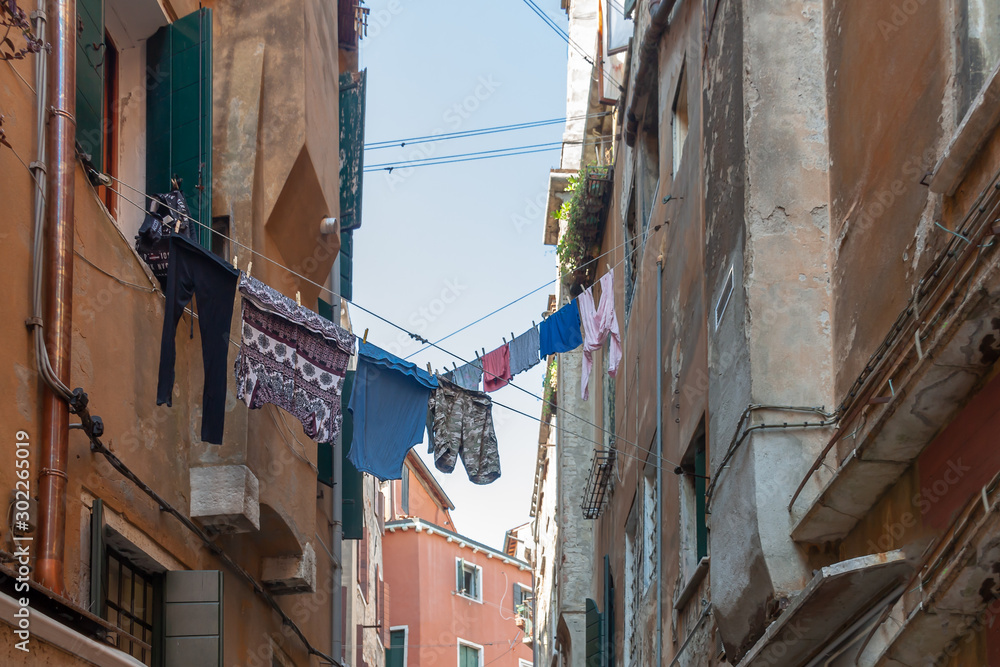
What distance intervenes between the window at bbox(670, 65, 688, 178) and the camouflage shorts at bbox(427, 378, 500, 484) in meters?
2.97

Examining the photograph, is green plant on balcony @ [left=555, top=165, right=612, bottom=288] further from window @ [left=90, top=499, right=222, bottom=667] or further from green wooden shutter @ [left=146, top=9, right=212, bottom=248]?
window @ [left=90, top=499, right=222, bottom=667]

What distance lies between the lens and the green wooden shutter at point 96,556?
752 centimetres

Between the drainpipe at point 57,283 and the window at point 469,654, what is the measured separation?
115ft

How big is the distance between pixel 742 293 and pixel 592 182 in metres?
10.9

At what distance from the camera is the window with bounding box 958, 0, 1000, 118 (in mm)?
5102

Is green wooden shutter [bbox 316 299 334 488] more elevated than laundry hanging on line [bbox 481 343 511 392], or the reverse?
laundry hanging on line [bbox 481 343 511 392]

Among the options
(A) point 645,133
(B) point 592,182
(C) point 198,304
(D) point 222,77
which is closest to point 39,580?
(C) point 198,304

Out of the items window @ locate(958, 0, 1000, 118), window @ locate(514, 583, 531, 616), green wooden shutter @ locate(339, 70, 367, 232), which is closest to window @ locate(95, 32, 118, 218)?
window @ locate(958, 0, 1000, 118)

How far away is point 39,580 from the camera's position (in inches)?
255

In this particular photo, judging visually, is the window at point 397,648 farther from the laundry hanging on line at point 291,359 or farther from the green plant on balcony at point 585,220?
the laundry hanging on line at point 291,359

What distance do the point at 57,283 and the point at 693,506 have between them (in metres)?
5.44

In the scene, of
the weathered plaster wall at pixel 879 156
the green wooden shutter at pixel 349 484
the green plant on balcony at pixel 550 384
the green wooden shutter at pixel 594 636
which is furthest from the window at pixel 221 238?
the green plant on balcony at pixel 550 384

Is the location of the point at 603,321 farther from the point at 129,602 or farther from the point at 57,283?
the point at 57,283

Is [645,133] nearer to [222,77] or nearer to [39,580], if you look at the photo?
[222,77]
